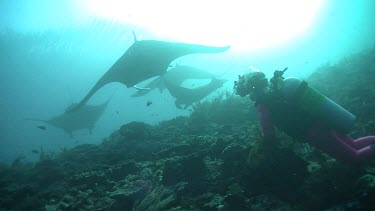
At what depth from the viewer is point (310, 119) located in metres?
4.56

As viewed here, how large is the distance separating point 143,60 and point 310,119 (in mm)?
7535

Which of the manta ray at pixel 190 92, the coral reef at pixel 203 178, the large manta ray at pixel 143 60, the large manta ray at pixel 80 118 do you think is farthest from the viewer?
the large manta ray at pixel 80 118

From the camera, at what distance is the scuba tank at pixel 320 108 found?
447 cm

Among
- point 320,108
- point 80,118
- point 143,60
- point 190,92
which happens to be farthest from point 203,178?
point 80,118

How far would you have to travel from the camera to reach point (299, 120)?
457cm

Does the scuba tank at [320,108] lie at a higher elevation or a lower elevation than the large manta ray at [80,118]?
higher

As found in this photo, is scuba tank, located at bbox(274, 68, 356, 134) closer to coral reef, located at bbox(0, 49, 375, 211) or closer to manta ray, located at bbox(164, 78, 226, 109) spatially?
coral reef, located at bbox(0, 49, 375, 211)

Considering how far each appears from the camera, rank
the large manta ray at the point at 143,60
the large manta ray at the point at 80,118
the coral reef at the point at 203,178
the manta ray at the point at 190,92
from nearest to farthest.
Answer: the coral reef at the point at 203,178, the large manta ray at the point at 143,60, the manta ray at the point at 190,92, the large manta ray at the point at 80,118

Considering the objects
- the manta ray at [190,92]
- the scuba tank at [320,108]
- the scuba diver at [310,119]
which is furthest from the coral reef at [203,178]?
the manta ray at [190,92]

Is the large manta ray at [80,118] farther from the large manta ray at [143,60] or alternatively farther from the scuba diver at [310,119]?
the scuba diver at [310,119]

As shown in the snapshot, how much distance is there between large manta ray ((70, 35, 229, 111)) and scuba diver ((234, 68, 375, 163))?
6703mm

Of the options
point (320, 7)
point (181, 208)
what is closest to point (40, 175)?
point (181, 208)

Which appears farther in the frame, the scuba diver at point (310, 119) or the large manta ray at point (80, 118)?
the large manta ray at point (80, 118)

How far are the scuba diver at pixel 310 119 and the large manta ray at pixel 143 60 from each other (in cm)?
670
